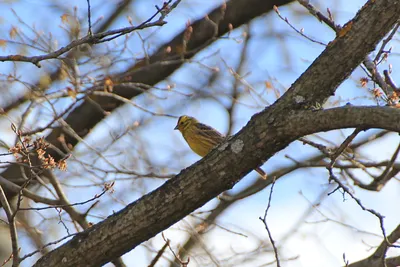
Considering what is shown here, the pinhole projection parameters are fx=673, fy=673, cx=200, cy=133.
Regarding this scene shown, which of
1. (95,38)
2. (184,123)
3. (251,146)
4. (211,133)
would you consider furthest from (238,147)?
(184,123)

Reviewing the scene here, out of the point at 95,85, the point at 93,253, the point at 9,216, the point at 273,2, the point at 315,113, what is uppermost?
the point at 273,2

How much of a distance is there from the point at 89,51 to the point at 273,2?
2.46 meters

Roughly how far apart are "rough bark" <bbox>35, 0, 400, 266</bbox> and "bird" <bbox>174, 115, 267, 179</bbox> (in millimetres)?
3594

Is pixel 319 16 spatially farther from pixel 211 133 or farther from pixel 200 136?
pixel 200 136

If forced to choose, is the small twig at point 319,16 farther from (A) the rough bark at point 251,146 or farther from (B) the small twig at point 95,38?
(B) the small twig at point 95,38

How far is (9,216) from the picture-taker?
13.3 ft

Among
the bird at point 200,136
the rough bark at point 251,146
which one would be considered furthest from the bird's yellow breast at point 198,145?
the rough bark at point 251,146

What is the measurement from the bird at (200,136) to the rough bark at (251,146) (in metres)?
3.59

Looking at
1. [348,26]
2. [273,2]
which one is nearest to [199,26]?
[273,2]

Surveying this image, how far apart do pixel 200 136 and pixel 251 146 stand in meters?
4.14

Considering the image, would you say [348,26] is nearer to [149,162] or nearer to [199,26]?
[199,26]

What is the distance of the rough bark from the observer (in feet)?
13.1

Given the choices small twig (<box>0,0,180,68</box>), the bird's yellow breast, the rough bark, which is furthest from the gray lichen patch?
the bird's yellow breast

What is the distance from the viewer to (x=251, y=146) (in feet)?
13.4
